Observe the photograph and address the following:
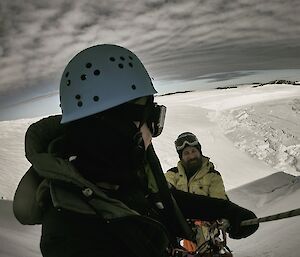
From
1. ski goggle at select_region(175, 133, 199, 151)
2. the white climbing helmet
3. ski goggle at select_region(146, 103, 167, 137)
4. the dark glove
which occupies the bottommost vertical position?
the dark glove

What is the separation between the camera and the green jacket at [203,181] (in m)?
3.99

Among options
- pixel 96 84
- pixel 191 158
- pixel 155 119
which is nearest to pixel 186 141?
pixel 191 158

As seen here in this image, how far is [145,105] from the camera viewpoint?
1.20 metres

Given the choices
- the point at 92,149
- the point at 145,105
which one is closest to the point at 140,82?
the point at 145,105

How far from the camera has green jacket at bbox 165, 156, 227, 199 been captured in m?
3.99

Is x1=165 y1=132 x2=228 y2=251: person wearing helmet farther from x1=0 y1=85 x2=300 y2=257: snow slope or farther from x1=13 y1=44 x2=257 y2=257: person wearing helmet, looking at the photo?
x1=13 y1=44 x2=257 y2=257: person wearing helmet

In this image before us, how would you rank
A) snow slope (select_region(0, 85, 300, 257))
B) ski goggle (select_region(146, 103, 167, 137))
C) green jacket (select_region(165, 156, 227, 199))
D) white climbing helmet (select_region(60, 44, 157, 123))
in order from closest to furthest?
white climbing helmet (select_region(60, 44, 157, 123)), ski goggle (select_region(146, 103, 167, 137)), green jacket (select_region(165, 156, 227, 199)), snow slope (select_region(0, 85, 300, 257))

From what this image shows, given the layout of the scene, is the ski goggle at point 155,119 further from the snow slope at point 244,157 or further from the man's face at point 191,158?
the snow slope at point 244,157

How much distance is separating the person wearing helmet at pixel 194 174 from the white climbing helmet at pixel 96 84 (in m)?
2.89

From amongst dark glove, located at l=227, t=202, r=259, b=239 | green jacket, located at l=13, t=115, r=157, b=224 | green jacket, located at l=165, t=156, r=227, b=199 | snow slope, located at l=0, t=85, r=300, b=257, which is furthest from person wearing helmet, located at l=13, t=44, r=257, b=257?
snow slope, located at l=0, t=85, r=300, b=257

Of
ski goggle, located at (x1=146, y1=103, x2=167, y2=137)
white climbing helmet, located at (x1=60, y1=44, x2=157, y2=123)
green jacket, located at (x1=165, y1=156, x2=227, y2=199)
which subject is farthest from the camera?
green jacket, located at (x1=165, y1=156, x2=227, y2=199)

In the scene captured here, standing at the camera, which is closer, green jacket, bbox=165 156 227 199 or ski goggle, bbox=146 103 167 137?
ski goggle, bbox=146 103 167 137

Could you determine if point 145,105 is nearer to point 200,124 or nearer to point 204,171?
point 204,171

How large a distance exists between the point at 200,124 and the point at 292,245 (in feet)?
49.3
